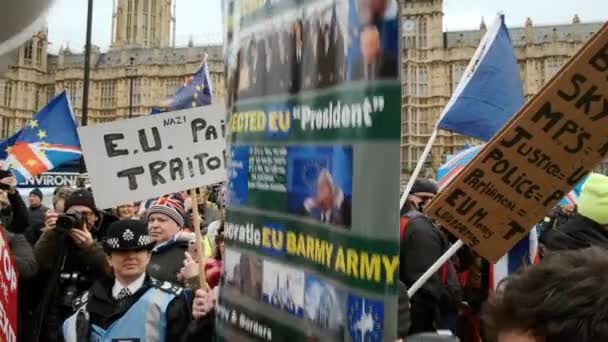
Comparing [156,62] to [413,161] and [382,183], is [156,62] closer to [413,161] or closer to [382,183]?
[413,161]

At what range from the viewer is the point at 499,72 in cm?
294

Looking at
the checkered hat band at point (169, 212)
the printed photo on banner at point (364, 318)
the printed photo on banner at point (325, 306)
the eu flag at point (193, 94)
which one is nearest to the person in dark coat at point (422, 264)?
the checkered hat band at point (169, 212)

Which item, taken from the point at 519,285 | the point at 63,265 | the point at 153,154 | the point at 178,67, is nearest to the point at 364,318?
the point at 519,285

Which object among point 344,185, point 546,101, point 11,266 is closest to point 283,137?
point 344,185

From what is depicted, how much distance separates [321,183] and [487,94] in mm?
2080

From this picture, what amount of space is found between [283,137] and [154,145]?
121 centimetres

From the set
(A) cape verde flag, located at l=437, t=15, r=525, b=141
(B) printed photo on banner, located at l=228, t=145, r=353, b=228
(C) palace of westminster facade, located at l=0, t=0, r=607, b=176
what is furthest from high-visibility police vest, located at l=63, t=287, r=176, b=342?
(C) palace of westminster facade, located at l=0, t=0, r=607, b=176

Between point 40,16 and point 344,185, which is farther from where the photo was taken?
point 40,16

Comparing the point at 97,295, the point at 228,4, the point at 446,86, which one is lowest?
the point at 97,295

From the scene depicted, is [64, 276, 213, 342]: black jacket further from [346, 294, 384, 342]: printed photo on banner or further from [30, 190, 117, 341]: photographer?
[346, 294, 384, 342]: printed photo on banner

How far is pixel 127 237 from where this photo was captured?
2.09 m

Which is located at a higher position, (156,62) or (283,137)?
(156,62)

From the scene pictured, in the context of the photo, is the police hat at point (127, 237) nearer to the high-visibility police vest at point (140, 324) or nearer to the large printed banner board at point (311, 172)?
the high-visibility police vest at point (140, 324)

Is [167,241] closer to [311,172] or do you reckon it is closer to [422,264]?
[422,264]
